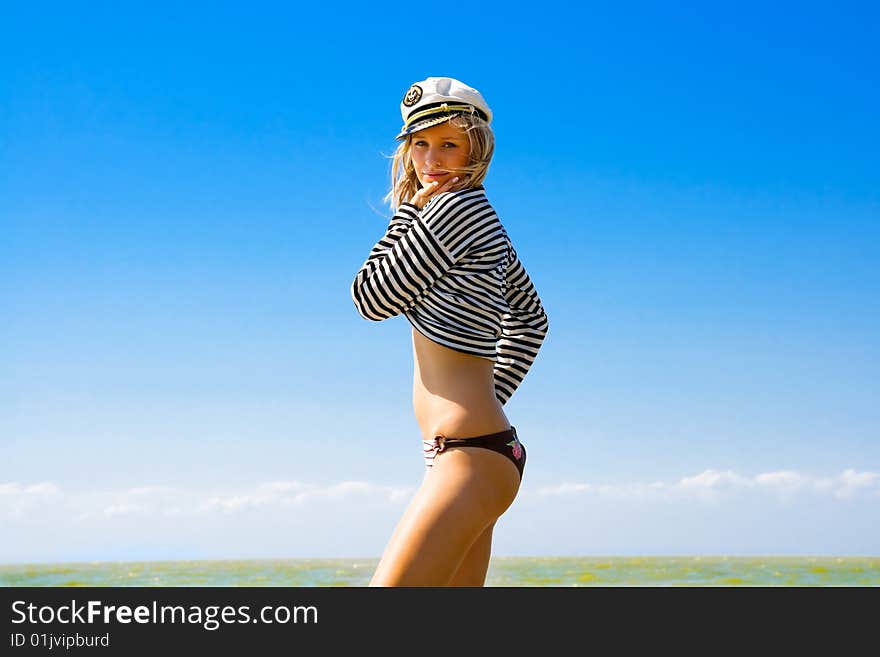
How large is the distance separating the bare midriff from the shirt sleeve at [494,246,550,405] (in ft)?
1.52

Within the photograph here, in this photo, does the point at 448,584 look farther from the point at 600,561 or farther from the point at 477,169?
the point at 600,561

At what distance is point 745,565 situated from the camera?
2316 centimetres

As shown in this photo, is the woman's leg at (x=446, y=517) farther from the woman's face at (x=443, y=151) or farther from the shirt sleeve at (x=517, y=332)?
the woman's face at (x=443, y=151)

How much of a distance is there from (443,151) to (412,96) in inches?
11.4

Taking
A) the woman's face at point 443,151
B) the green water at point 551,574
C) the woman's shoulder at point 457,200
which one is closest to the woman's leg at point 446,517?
the woman's shoulder at point 457,200

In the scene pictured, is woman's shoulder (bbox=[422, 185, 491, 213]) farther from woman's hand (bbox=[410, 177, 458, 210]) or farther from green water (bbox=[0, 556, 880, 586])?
green water (bbox=[0, 556, 880, 586])

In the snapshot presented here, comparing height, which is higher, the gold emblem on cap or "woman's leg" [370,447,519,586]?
the gold emblem on cap

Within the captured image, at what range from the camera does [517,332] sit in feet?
14.5

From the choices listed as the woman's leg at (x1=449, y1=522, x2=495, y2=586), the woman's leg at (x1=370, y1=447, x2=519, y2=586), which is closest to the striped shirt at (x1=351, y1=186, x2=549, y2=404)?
the woman's leg at (x1=370, y1=447, x2=519, y2=586)

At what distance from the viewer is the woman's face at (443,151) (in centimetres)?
401

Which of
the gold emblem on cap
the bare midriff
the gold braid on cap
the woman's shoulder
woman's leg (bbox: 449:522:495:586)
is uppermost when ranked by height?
the gold emblem on cap

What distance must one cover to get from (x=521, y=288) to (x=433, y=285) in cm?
68

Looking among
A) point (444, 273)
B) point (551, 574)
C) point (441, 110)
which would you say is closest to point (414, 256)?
point (444, 273)

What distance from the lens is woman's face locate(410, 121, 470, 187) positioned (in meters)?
4.01
